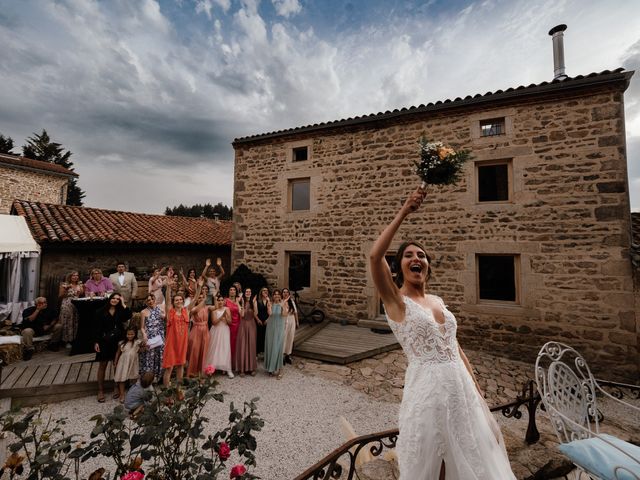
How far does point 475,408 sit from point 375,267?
3.84ft

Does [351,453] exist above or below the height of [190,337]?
below

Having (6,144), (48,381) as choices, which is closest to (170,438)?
(48,381)

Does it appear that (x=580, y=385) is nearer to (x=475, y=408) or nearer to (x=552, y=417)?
(x=552, y=417)

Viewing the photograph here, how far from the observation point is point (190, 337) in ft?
19.6

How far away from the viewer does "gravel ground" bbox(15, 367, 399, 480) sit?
150 inches

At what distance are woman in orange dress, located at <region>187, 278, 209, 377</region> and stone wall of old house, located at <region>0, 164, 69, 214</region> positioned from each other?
15975mm

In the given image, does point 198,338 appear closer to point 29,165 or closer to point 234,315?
point 234,315

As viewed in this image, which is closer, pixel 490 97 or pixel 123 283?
pixel 490 97

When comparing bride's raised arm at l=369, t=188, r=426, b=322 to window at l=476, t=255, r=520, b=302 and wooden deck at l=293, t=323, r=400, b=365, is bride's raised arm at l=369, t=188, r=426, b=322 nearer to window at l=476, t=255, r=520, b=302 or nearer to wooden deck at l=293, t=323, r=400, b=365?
wooden deck at l=293, t=323, r=400, b=365

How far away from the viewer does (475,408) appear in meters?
1.96

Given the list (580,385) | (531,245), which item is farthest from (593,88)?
(580,385)

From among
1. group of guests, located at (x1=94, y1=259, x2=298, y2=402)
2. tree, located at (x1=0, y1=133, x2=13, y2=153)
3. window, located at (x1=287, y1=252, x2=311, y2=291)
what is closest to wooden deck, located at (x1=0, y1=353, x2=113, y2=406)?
group of guests, located at (x1=94, y1=259, x2=298, y2=402)

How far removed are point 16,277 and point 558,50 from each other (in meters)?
15.8

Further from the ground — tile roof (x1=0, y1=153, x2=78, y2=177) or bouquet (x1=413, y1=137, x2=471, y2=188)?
tile roof (x1=0, y1=153, x2=78, y2=177)
